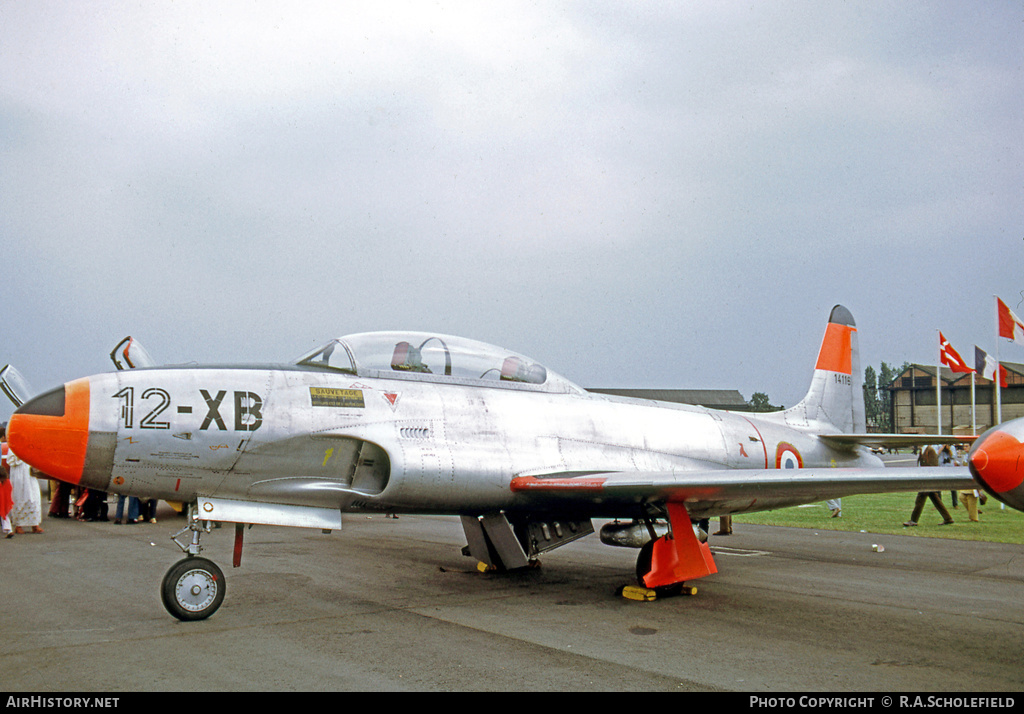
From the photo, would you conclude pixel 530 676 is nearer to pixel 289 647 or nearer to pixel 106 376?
pixel 289 647

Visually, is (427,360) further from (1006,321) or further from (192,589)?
(1006,321)

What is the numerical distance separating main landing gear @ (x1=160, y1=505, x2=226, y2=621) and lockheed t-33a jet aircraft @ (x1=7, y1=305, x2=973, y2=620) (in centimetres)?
1

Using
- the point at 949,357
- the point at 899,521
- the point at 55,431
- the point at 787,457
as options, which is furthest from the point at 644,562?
the point at 949,357

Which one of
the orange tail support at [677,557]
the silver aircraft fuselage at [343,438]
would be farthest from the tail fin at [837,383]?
the orange tail support at [677,557]

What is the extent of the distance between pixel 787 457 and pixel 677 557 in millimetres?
3517

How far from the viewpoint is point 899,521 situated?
15680 mm

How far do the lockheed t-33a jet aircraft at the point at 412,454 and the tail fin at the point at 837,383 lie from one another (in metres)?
3.20

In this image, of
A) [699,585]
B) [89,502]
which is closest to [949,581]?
[699,585]

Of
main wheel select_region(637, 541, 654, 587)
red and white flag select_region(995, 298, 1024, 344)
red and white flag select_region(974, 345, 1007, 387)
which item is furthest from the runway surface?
red and white flag select_region(974, 345, 1007, 387)

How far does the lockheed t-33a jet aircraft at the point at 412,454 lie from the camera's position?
6.02m

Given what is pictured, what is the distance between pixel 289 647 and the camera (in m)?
5.25

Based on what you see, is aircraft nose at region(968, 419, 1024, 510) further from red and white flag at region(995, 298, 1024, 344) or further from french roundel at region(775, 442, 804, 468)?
red and white flag at region(995, 298, 1024, 344)

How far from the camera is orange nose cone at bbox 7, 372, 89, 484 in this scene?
5.71 meters

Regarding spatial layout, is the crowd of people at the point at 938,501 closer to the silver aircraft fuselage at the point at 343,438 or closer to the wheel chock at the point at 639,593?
the wheel chock at the point at 639,593
